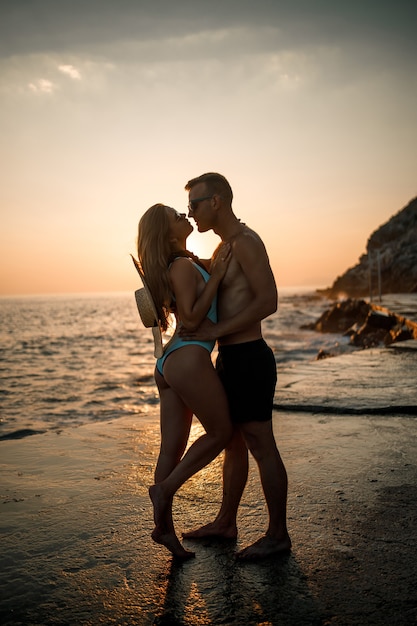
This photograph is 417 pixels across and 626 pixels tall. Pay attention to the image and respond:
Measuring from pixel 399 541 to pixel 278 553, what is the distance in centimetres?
61

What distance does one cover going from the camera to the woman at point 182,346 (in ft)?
8.81

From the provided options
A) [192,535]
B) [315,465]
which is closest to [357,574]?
[192,535]

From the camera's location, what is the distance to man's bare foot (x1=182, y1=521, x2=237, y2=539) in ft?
9.44

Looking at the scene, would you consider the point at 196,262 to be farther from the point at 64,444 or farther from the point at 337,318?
the point at 337,318

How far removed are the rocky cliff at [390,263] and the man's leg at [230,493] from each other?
126ft

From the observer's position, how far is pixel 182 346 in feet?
8.98

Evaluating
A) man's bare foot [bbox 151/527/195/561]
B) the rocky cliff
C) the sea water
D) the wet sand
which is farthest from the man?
the rocky cliff

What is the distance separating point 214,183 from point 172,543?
6.05ft

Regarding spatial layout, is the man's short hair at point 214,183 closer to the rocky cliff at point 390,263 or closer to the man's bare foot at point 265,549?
the man's bare foot at point 265,549

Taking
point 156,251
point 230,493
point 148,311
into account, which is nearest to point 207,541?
point 230,493

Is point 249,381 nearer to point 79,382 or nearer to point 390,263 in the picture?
point 79,382

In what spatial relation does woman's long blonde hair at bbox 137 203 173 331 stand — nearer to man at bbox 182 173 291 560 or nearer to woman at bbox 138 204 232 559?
woman at bbox 138 204 232 559

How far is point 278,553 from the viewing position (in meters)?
2.65

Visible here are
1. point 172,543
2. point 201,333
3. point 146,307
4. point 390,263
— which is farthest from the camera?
point 390,263
